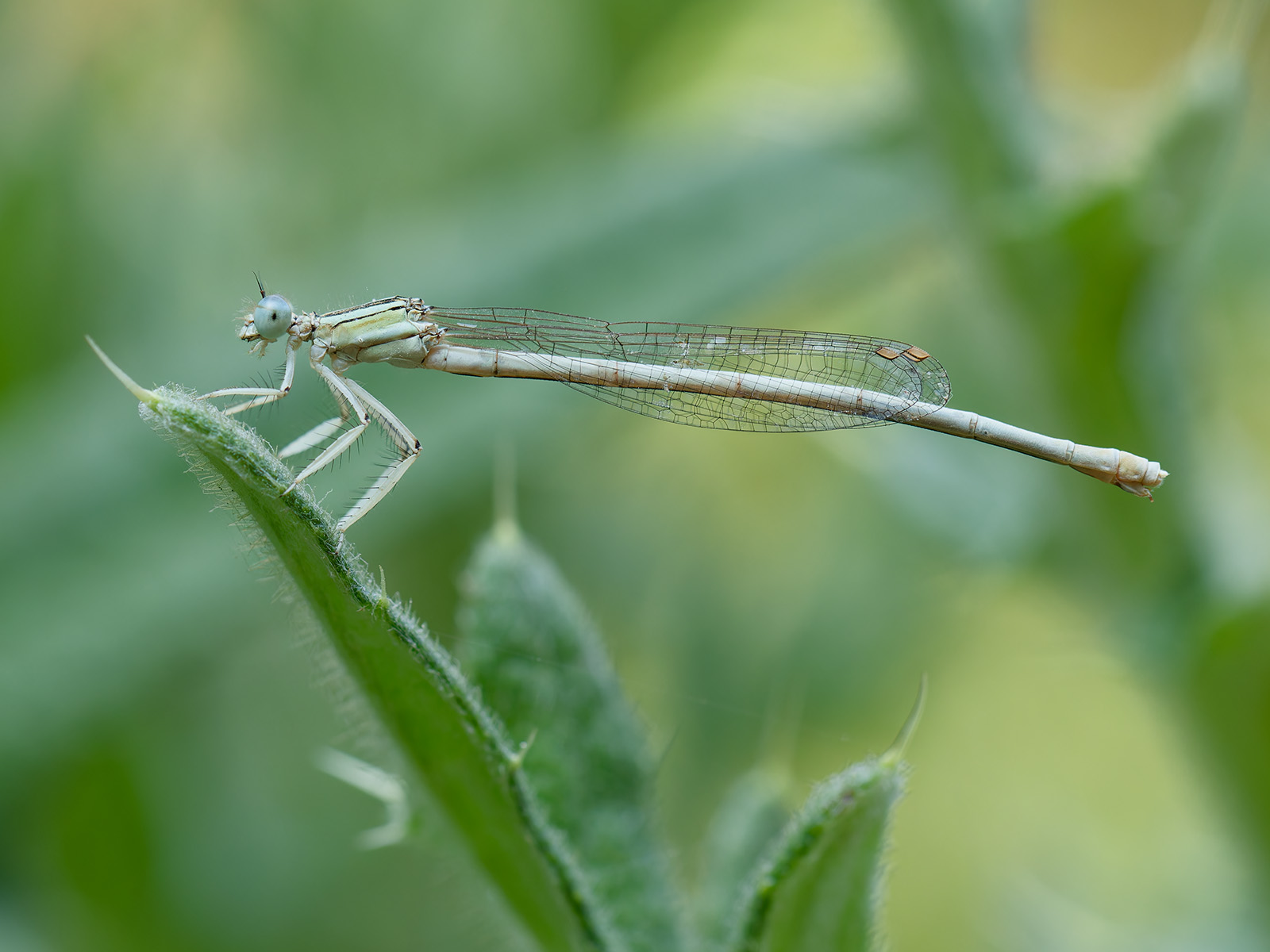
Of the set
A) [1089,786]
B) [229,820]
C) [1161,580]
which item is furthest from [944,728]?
[229,820]

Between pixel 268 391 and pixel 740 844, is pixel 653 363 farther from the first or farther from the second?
pixel 740 844

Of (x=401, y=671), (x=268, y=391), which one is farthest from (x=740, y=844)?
(x=268, y=391)

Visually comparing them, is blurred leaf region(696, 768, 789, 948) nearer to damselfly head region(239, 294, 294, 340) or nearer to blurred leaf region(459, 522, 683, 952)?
blurred leaf region(459, 522, 683, 952)

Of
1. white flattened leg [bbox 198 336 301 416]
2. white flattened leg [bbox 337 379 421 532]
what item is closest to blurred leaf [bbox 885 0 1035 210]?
white flattened leg [bbox 337 379 421 532]

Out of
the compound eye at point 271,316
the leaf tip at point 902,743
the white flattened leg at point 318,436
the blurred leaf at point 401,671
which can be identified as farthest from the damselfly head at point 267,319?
the leaf tip at point 902,743

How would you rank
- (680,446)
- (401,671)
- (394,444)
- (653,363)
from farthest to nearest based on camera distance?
1. (680,446)
2. (653,363)
3. (394,444)
4. (401,671)

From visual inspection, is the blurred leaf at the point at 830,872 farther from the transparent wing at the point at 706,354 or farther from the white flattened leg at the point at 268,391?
the transparent wing at the point at 706,354
